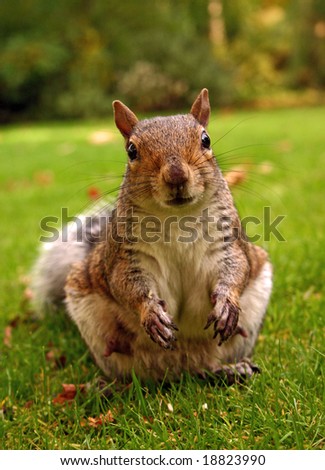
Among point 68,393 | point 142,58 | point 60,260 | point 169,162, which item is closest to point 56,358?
point 68,393

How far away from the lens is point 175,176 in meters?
1.52

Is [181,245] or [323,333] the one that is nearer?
[181,245]

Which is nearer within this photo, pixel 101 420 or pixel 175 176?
pixel 175 176

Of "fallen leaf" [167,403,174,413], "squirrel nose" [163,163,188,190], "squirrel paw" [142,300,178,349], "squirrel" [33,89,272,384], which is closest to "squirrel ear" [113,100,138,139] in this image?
"squirrel" [33,89,272,384]

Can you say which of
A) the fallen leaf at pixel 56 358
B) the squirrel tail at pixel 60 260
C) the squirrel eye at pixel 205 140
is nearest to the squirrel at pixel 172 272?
the squirrel eye at pixel 205 140

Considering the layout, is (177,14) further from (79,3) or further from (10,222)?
(10,222)

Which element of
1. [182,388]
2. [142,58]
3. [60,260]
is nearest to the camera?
[182,388]

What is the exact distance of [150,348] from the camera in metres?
1.81

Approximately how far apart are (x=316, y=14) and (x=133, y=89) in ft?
21.3

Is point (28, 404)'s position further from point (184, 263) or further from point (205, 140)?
point (205, 140)

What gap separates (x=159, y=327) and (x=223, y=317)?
0.17 meters

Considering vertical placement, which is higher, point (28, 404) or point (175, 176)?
point (175, 176)

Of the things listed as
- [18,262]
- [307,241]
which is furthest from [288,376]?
[18,262]

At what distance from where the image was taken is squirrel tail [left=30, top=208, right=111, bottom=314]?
96.0 inches
